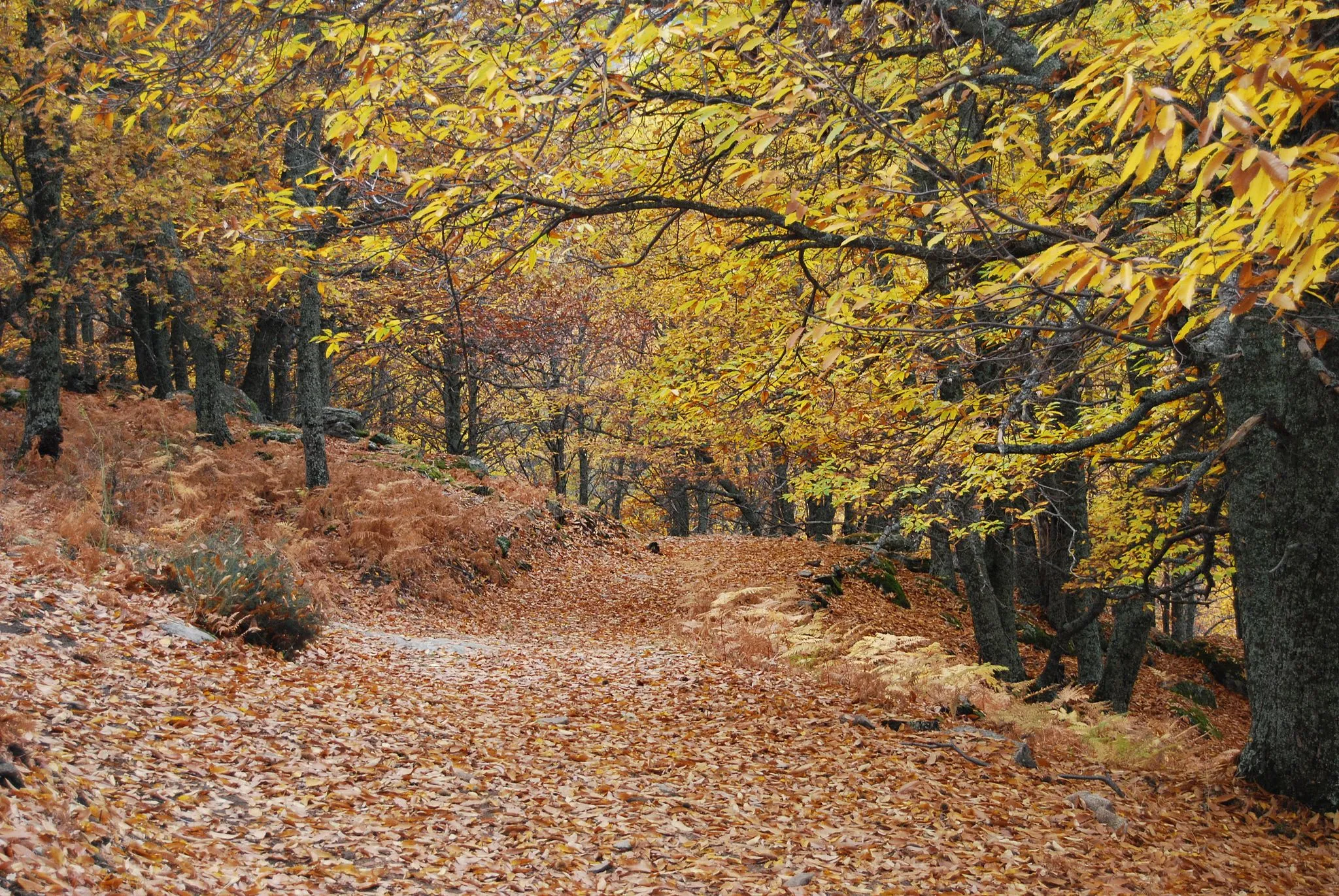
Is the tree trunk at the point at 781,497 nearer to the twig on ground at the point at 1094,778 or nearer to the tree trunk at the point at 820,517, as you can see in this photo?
the tree trunk at the point at 820,517

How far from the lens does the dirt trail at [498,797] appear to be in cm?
401

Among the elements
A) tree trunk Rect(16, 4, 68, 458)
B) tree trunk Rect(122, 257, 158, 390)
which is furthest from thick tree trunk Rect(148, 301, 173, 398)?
tree trunk Rect(16, 4, 68, 458)

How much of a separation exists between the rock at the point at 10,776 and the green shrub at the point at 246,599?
3334 mm

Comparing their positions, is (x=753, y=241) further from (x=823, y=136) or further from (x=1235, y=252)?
(x=1235, y=252)

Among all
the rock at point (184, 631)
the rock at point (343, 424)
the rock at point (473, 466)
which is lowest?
the rock at point (184, 631)

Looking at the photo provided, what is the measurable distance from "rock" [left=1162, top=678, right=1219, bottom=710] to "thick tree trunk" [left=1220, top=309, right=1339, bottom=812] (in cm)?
1076

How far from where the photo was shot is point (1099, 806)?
214 inches

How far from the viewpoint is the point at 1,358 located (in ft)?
51.2

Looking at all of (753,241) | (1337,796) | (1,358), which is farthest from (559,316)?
(1337,796)

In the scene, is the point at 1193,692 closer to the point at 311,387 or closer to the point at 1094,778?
the point at 1094,778

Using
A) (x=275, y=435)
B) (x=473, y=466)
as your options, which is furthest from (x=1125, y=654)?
(x=275, y=435)

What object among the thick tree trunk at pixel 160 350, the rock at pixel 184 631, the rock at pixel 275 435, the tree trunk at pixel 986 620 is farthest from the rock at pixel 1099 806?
the thick tree trunk at pixel 160 350

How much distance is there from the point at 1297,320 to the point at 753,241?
265 centimetres

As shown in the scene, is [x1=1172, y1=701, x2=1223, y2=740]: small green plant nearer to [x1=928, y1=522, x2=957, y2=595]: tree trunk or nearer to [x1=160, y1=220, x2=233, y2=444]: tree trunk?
[x1=928, y1=522, x2=957, y2=595]: tree trunk
